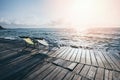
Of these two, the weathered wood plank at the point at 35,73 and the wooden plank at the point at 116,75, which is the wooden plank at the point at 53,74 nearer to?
the weathered wood plank at the point at 35,73

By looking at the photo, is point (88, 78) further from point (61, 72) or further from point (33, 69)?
point (33, 69)

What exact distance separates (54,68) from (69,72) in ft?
2.45

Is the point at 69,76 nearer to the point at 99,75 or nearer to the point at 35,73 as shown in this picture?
the point at 99,75

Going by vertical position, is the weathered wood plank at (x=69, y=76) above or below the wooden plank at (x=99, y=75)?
above

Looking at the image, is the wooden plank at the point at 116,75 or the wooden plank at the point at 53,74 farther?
the wooden plank at the point at 116,75

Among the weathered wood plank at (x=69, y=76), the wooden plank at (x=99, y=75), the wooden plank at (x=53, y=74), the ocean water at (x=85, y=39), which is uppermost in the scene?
the wooden plank at (x=53, y=74)

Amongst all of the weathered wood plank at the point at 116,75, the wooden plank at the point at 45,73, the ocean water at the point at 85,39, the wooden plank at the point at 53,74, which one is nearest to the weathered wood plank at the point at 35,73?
the wooden plank at the point at 45,73

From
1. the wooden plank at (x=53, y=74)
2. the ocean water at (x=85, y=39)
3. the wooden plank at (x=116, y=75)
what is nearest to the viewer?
the wooden plank at (x=53, y=74)

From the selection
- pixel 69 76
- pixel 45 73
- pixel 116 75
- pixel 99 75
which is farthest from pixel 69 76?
pixel 116 75

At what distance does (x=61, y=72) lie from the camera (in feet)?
14.2

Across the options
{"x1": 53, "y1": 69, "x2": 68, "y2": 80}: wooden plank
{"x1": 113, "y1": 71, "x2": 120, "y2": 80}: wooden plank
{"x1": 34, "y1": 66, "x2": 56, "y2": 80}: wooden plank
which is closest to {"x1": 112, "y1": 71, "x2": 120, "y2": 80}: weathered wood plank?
{"x1": 113, "y1": 71, "x2": 120, "y2": 80}: wooden plank

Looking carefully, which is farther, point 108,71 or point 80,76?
point 108,71

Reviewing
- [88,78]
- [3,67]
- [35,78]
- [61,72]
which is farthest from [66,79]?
[3,67]

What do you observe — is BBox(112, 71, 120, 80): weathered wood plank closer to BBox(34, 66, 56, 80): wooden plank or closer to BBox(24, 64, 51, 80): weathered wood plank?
BBox(34, 66, 56, 80): wooden plank
